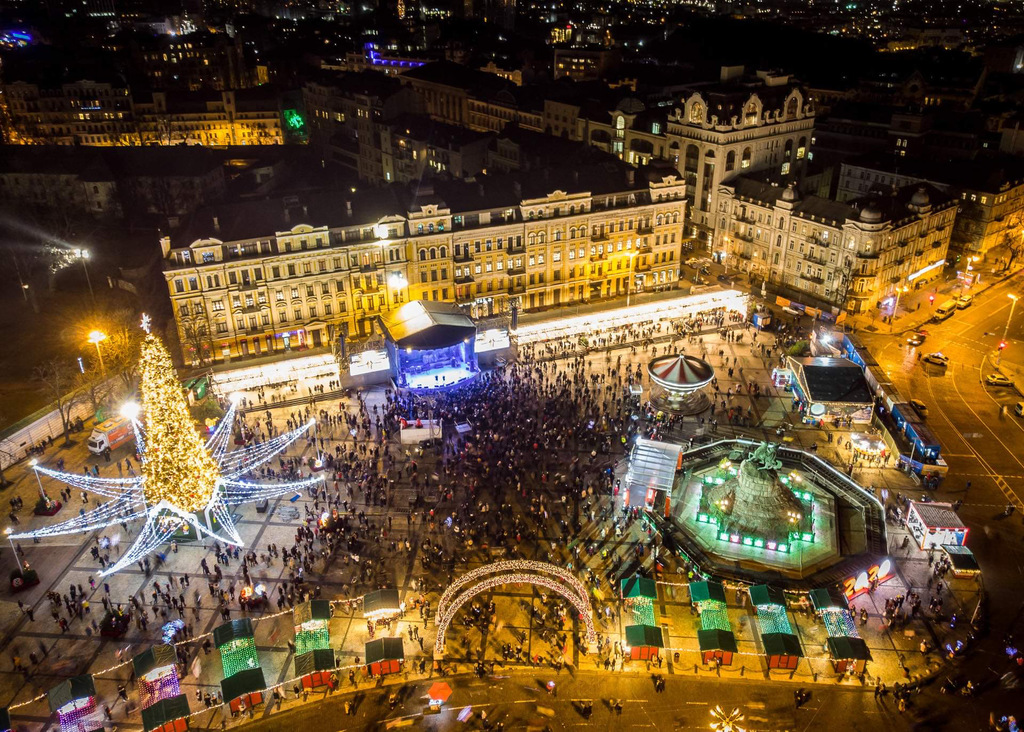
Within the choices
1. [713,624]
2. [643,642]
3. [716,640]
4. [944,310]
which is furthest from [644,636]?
[944,310]

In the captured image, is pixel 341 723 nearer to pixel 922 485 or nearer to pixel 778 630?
pixel 778 630

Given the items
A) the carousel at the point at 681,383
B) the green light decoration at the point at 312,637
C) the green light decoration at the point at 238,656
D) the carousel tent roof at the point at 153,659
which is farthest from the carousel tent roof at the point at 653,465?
the carousel tent roof at the point at 153,659

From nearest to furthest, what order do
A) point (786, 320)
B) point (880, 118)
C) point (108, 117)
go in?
point (786, 320)
point (880, 118)
point (108, 117)

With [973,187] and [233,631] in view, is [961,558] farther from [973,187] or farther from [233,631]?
[973,187]

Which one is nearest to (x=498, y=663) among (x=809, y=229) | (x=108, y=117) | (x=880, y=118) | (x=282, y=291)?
(x=282, y=291)

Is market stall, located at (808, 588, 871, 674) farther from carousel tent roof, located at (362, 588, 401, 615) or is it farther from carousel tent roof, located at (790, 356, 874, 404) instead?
carousel tent roof, located at (362, 588, 401, 615)

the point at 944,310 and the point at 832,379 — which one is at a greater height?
the point at 832,379
